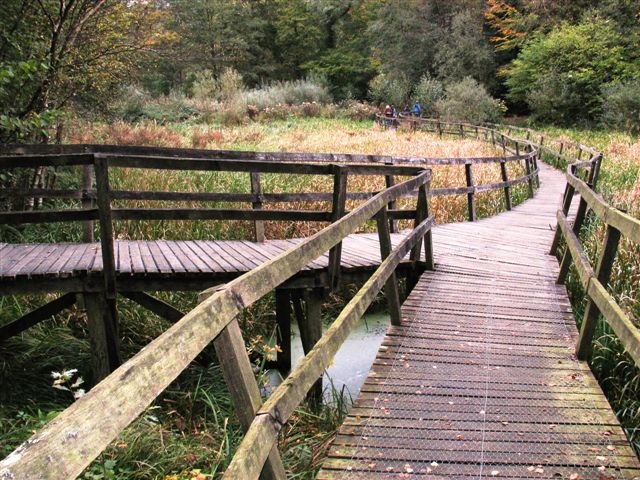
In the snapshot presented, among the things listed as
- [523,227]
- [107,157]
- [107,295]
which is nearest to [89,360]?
[107,295]

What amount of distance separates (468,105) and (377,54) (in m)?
15.8

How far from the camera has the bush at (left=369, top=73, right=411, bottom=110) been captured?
43278 mm

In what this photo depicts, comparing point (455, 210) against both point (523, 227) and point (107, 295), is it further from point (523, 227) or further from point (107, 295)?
point (107, 295)

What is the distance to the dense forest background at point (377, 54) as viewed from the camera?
9.97m

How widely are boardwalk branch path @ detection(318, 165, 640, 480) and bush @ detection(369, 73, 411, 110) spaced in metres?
39.0

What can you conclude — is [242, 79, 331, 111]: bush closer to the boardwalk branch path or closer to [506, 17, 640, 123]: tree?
[506, 17, 640, 123]: tree

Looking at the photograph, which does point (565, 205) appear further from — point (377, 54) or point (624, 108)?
point (377, 54)

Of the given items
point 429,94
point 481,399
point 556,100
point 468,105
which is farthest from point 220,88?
point 481,399

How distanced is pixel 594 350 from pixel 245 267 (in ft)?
9.71

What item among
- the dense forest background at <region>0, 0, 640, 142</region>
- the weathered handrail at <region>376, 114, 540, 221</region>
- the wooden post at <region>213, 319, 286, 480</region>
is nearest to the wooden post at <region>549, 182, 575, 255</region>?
the weathered handrail at <region>376, 114, 540, 221</region>

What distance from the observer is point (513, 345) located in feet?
14.2

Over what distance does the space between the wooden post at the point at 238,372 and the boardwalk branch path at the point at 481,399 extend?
1.02 meters

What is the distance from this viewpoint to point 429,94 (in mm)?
39594

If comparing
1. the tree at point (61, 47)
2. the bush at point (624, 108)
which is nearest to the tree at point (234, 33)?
the bush at point (624, 108)
